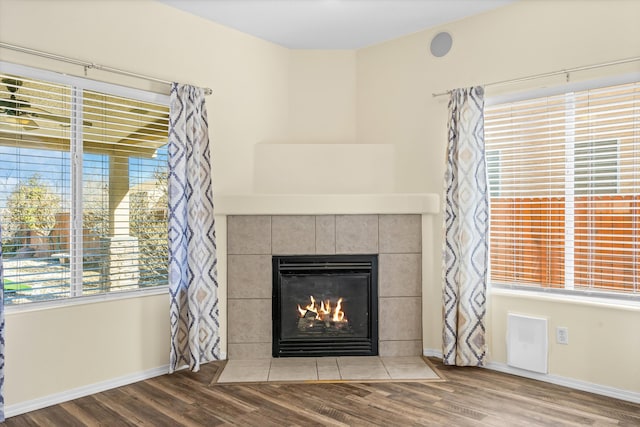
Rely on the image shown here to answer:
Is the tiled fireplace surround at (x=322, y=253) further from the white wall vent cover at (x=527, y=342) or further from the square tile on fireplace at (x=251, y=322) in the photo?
the white wall vent cover at (x=527, y=342)

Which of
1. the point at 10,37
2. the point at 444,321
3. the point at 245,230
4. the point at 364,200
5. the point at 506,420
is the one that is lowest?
the point at 506,420

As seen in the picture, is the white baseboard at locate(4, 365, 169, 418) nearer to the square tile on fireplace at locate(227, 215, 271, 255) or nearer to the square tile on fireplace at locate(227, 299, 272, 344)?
the square tile on fireplace at locate(227, 299, 272, 344)

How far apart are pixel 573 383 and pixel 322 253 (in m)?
2.01

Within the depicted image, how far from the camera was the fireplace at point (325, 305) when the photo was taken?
3.80 metres

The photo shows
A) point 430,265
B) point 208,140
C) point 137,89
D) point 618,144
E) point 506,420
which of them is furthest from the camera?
point 430,265

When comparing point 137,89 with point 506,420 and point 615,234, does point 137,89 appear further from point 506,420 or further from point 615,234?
point 615,234

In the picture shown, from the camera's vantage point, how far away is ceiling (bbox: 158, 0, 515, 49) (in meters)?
3.45

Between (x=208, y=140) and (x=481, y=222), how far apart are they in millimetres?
2201

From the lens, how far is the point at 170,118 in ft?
11.2

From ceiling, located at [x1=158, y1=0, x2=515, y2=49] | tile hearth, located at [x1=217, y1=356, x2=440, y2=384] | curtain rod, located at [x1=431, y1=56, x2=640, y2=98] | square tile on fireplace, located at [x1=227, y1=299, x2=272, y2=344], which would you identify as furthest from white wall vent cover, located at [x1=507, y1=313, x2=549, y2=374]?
ceiling, located at [x1=158, y1=0, x2=515, y2=49]

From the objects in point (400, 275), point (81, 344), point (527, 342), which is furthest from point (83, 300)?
point (527, 342)

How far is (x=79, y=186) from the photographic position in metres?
3.08

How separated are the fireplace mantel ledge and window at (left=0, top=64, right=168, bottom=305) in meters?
0.54

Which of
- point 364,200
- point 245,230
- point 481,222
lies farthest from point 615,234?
point 245,230
